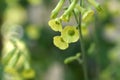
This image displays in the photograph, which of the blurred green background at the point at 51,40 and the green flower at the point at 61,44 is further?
the blurred green background at the point at 51,40

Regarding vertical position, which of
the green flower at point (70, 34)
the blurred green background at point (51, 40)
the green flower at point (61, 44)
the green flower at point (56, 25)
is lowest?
the green flower at point (61, 44)

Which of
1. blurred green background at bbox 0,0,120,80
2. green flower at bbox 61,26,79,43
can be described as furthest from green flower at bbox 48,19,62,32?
blurred green background at bbox 0,0,120,80

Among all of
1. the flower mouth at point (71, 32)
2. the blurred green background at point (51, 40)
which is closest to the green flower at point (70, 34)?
the flower mouth at point (71, 32)

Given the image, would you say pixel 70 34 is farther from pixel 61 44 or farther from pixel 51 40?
pixel 51 40

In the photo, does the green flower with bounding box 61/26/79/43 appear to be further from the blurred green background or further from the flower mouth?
the blurred green background

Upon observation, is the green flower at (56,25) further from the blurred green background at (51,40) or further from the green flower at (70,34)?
the blurred green background at (51,40)

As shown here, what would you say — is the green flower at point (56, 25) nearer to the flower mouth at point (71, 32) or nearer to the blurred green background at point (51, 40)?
the flower mouth at point (71, 32)

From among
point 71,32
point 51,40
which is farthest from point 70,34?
A: point 51,40

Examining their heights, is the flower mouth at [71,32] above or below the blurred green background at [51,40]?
below

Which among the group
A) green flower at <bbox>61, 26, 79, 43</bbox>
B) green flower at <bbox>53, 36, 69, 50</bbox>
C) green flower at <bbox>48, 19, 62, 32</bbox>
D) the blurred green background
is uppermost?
the blurred green background
